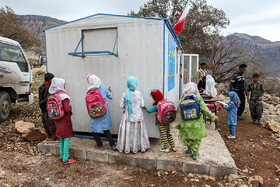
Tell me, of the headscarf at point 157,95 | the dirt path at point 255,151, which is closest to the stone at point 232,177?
the dirt path at point 255,151

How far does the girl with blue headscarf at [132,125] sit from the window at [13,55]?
16.0 ft

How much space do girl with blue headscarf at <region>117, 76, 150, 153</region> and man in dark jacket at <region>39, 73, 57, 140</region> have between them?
71.0 inches

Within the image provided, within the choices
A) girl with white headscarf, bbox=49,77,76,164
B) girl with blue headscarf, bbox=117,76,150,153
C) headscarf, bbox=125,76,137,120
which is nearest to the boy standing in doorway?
girl with blue headscarf, bbox=117,76,150,153

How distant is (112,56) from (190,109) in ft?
6.34

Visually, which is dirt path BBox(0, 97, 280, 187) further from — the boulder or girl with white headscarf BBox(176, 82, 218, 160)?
girl with white headscarf BBox(176, 82, 218, 160)

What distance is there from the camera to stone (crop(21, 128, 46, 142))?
463 centimetres

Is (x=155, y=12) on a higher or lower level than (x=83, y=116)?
higher

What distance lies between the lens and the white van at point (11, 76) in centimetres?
582

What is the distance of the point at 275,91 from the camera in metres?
16.9

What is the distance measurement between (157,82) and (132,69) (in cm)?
Result: 59

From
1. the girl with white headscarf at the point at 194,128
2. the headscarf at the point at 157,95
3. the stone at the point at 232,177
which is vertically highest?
the headscarf at the point at 157,95

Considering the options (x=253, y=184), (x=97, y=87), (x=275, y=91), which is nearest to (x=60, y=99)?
(x=97, y=87)

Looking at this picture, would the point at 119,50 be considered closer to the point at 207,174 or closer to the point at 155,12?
the point at 207,174

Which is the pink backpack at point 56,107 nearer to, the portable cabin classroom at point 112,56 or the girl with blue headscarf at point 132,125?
the portable cabin classroom at point 112,56
